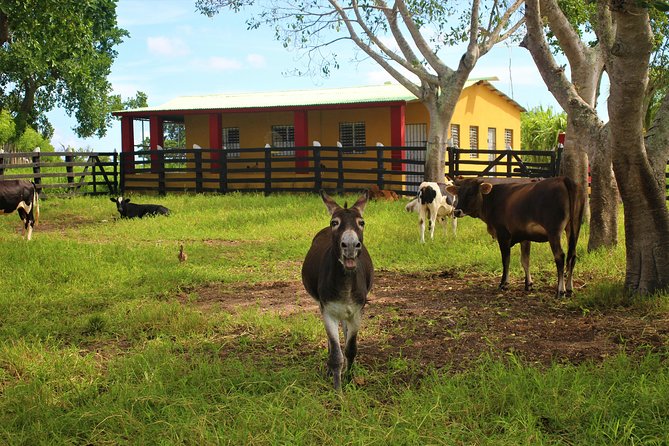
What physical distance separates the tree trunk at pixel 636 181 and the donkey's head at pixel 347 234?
4.07 m

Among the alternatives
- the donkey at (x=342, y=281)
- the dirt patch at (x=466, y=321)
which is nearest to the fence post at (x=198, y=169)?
the dirt patch at (x=466, y=321)

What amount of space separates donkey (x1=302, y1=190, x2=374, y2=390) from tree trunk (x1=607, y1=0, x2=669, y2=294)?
3918mm

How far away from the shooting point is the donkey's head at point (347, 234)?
5.43m

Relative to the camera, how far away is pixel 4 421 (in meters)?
5.32

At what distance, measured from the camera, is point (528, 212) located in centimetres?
933

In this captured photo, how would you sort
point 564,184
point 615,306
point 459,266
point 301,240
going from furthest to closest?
1. point 301,240
2. point 459,266
3. point 564,184
4. point 615,306

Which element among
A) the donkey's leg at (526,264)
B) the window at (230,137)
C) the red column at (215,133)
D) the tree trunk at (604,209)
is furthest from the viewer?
the window at (230,137)

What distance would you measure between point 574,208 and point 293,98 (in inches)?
857

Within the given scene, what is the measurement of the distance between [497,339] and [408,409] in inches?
86.1

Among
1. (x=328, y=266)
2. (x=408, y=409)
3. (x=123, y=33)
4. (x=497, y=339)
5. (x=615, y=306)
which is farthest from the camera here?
(x=123, y=33)

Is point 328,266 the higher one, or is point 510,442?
point 328,266

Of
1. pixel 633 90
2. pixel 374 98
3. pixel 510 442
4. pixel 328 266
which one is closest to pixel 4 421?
pixel 328 266

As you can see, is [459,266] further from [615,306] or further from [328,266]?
[328,266]

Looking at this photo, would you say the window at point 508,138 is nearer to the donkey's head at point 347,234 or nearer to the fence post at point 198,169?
the fence post at point 198,169
